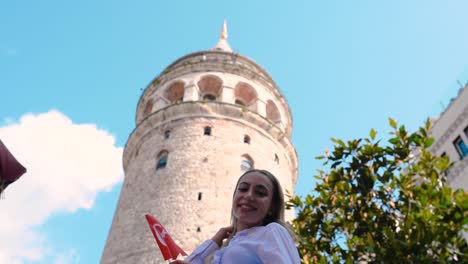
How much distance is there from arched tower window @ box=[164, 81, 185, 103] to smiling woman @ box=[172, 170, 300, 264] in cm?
1970

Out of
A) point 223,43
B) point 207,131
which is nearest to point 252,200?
point 207,131

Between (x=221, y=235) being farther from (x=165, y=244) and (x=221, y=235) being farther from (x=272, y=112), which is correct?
(x=272, y=112)

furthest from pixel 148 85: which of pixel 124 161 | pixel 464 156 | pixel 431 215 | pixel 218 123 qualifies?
pixel 431 215

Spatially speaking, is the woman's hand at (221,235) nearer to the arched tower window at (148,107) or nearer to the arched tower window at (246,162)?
the arched tower window at (246,162)

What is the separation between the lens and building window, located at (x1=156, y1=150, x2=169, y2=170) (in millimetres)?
17641

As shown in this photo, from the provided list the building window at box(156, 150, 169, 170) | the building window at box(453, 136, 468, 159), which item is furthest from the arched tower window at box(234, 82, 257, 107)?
the building window at box(453, 136, 468, 159)

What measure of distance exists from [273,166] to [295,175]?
388 cm

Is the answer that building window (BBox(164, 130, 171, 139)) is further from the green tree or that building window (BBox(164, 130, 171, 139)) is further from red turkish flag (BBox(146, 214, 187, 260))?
red turkish flag (BBox(146, 214, 187, 260))

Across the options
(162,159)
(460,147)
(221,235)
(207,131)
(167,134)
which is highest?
(167,134)

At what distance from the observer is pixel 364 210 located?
301 inches

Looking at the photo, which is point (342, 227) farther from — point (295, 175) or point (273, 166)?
point (295, 175)

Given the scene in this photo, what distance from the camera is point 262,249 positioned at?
7.84 feet

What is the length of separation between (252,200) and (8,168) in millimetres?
4668

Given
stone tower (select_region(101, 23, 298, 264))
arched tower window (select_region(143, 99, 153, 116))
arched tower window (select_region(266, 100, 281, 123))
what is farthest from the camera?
arched tower window (select_region(266, 100, 281, 123))
